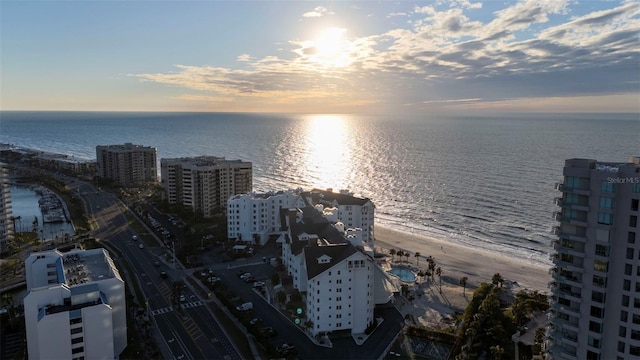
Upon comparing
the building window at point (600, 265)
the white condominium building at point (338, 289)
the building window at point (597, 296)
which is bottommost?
the white condominium building at point (338, 289)

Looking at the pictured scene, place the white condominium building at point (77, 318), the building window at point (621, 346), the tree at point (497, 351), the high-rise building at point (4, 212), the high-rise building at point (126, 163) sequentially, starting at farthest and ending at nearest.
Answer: the high-rise building at point (126, 163) < the high-rise building at point (4, 212) < the tree at point (497, 351) < the white condominium building at point (77, 318) < the building window at point (621, 346)

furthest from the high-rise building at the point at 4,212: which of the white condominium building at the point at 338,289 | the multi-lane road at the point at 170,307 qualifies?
the white condominium building at the point at 338,289

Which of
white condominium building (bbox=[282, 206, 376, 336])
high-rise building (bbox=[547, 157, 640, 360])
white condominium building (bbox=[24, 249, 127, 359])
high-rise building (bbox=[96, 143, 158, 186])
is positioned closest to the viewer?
high-rise building (bbox=[547, 157, 640, 360])

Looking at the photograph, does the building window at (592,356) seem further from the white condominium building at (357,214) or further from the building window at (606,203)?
the white condominium building at (357,214)

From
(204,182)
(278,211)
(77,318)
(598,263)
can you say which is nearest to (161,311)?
(77,318)

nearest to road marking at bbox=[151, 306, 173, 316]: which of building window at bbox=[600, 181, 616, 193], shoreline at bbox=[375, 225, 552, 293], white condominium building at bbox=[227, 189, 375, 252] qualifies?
white condominium building at bbox=[227, 189, 375, 252]

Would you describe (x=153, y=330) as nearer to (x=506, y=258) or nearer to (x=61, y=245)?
(x=61, y=245)

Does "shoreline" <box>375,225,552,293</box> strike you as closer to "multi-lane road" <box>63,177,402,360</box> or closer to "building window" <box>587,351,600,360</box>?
"multi-lane road" <box>63,177,402,360</box>

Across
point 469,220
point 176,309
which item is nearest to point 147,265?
point 176,309
